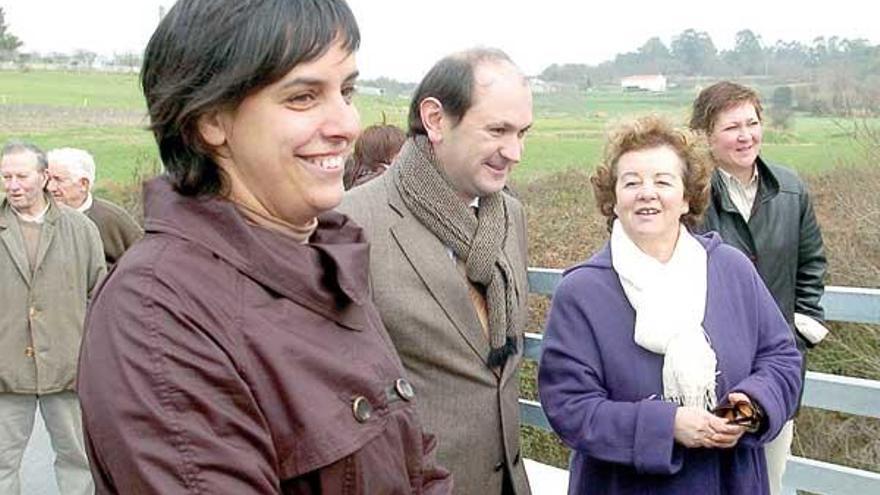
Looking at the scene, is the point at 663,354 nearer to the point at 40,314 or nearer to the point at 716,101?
the point at 716,101

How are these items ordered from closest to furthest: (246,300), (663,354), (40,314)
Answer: (246,300)
(663,354)
(40,314)

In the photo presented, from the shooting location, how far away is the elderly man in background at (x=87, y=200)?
18.2 feet

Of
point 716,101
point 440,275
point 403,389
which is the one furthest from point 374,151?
point 403,389

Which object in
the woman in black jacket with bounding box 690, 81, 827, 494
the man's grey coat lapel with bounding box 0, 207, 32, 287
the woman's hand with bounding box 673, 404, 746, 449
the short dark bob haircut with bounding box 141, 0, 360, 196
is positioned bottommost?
the man's grey coat lapel with bounding box 0, 207, 32, 287

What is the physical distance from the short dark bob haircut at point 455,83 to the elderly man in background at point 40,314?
2.90 m

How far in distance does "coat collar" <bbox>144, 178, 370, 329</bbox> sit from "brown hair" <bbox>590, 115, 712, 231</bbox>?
1.53 m

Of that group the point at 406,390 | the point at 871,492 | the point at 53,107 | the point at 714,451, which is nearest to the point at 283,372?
the point at 406,390

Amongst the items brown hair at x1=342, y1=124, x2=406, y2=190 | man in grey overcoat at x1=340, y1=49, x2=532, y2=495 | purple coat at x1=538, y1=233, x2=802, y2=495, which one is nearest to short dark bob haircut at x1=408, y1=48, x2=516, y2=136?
man in grey overcoat at x1=340, y1=49, x2=532, y2=495

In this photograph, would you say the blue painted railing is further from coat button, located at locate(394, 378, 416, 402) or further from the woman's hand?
coat button, located at locate(394, 378, 416, 402)

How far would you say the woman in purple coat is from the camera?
8.17 ft

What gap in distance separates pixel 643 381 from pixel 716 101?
61.7 inches

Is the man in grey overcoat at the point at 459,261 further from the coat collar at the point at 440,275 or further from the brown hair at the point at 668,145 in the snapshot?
the brown hair at the point at 668,145

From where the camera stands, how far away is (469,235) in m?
2.62

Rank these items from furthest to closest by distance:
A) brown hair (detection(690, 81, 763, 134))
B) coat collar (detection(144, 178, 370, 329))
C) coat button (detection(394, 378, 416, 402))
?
brown hair (detection(690, 81, 763, 134)) → coat button (detection(394, 378, 416, 402)) → coat collar (detection(144, 178, 370, 329))
